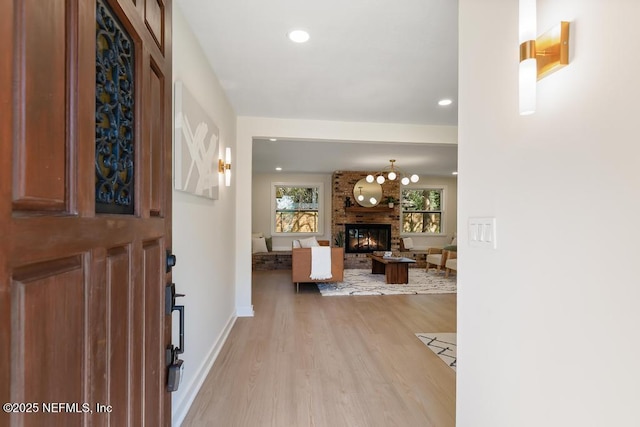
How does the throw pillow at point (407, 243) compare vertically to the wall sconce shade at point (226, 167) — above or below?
below

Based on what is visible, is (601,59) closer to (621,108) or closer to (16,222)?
(621,108)

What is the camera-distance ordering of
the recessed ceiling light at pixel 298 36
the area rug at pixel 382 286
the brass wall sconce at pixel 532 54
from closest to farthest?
the brass wall sconce at pixel 532 54 → the recessed ceiling light at pixel 298 36 → the area rug at pixel 382 286

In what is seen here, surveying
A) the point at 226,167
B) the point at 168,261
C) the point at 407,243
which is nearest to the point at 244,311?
the point at 226,167

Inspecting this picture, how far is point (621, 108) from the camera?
723 mm

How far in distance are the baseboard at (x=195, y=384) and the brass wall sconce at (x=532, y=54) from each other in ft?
7.00

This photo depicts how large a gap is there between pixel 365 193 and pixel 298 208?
188 centimetres

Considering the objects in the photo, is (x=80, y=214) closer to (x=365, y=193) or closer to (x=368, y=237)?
(x=365, y=193)

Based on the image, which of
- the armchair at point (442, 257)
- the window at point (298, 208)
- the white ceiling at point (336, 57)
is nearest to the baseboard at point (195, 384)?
the white ceiling at point (336, 57)

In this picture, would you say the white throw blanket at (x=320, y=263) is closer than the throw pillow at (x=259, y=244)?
Yes

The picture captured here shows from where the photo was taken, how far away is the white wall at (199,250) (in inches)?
70.2

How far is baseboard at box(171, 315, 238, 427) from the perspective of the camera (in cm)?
173

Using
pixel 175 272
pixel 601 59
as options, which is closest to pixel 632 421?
pixel 601 59

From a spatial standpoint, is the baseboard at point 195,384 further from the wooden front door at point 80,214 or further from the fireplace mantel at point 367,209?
the fireplace mantel at point 367,209

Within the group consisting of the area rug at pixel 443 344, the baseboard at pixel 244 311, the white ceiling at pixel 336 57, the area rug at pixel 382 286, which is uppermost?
the white ceiling at pixel 336 57
